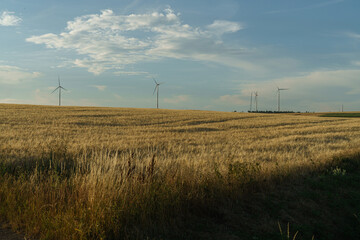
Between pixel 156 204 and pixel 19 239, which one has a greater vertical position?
pixel 156 204

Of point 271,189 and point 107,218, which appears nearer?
point 107,218

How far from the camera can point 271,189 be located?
26.5 feet

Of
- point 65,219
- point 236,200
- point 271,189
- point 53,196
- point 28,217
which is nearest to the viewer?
point 65,219

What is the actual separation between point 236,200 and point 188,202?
4.46 ft

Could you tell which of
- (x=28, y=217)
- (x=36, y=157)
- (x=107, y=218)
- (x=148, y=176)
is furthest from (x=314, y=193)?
(x=36, y=157)

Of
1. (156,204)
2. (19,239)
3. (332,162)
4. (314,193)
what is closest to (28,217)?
(19,239)

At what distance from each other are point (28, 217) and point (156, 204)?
2.62 m

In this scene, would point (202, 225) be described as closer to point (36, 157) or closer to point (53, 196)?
point (53, 196)

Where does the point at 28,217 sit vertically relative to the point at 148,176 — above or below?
below

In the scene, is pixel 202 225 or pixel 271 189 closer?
pixel 202 225

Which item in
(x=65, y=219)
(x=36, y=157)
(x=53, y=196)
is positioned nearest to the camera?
(x=65, y=219)

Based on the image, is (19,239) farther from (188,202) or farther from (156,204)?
(188,202)

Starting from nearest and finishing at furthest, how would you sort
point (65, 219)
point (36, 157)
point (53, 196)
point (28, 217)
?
point (65, 219) → point (28, 217) → point (53, 196) → point (36, 157)

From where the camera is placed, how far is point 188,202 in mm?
6457
